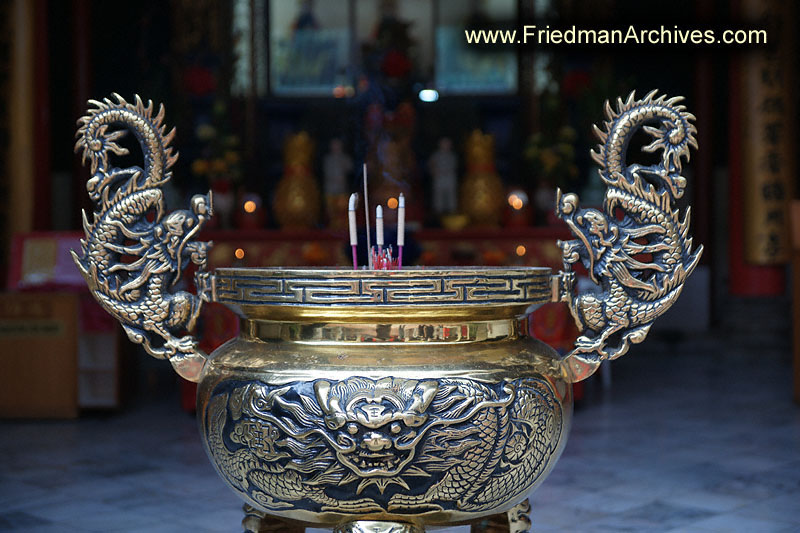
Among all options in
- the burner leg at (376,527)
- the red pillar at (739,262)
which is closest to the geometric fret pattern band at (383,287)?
the burner leg at (376,527)

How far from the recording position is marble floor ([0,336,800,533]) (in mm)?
2535

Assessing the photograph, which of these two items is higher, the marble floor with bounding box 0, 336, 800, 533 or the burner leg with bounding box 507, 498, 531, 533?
the burner leg with bounding box 507, 498, 531, 533

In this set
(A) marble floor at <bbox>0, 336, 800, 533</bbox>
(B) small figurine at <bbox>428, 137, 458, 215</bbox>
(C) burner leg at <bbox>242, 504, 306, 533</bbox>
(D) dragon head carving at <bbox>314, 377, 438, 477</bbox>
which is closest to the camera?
(D) dragon head carving at <bbox>314, 377, 438, 477</bbox>

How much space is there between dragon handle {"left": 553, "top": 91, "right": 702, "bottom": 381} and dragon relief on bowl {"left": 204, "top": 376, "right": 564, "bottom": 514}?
0.59 ft

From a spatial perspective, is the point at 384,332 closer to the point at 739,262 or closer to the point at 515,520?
the point at 515,520

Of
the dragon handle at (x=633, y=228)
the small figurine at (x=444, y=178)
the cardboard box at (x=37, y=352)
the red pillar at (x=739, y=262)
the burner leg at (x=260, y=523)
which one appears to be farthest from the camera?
the red pillar at (x=739, y=262)

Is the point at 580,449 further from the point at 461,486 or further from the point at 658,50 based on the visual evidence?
the point at 461,486

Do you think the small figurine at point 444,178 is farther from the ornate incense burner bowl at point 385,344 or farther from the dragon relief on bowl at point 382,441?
the dragon relief on bowl at point 382,441

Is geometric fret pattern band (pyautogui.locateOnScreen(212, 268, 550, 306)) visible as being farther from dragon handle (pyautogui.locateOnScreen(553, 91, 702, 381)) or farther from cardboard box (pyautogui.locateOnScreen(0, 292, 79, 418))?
cardboard box (pyautogui.locateOnScreen(0, 292, 79, 418))

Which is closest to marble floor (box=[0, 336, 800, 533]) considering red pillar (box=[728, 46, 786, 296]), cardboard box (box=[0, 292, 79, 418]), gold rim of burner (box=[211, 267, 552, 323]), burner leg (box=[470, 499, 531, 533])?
cardboard box (box=[0, 292, 79, 418])

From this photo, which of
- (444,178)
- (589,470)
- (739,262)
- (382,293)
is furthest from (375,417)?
(739,262)

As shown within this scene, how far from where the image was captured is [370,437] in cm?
130

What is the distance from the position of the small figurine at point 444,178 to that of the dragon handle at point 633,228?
4.76 meters

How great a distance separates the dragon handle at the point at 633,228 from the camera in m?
1.46
